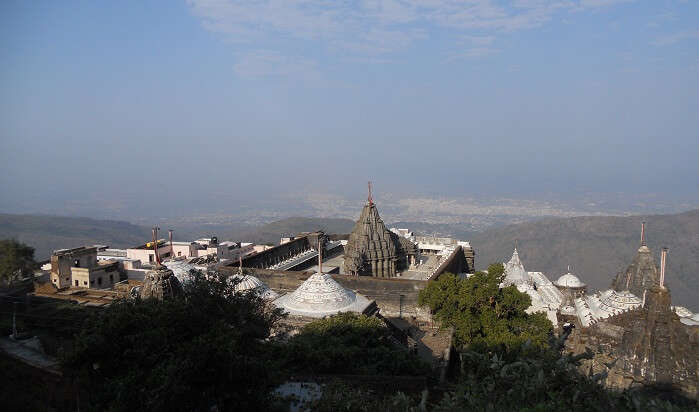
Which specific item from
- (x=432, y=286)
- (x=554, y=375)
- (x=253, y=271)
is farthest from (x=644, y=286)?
(x=554, y=375)

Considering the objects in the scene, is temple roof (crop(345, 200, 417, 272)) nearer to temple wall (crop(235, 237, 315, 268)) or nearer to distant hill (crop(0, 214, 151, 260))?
temple wall (crop(235, 237, 315, 268))

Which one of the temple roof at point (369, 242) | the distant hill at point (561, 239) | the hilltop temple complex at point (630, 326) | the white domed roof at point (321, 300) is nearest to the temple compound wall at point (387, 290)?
the white domed roof at point (321, 300)

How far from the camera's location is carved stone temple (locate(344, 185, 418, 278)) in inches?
1337

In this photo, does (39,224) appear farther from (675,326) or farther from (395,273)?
(675,326)

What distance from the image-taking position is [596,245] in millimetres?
82500

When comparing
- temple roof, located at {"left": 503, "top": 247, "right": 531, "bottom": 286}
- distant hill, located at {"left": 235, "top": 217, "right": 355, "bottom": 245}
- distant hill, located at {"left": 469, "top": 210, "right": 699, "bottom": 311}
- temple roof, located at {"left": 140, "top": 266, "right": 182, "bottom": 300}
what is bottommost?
distant hill, located at {"left": 469, "top": 210, "right": 699, "bottom": 311}

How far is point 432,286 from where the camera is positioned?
22.1 meters

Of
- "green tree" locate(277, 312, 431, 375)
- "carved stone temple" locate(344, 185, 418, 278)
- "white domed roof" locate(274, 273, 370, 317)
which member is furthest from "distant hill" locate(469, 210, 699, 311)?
"green tree" locate(277, 312, 431, 375)

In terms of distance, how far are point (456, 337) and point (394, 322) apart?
6.30 metres

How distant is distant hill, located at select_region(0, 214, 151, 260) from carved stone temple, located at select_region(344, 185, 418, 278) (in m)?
66.0

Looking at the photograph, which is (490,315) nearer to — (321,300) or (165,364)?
(321,300)

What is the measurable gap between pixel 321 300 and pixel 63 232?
96.4 meters

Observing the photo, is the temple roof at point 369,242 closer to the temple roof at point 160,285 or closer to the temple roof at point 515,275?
the temple roof at point 515,275

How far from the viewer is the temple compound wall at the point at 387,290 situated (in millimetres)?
26688
